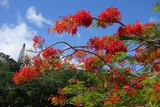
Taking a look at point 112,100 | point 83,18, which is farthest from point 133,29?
point 112,100

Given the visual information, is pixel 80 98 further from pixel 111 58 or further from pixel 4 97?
pixel 4 97

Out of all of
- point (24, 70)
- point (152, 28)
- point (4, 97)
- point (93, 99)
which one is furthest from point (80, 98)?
point (4, 97)

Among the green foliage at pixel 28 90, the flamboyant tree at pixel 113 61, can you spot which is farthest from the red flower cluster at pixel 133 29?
the green foliage at pixel 28 90

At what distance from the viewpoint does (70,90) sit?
36.7ft

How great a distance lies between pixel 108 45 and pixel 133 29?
0.76m

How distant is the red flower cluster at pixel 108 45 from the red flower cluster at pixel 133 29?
1.12 ft

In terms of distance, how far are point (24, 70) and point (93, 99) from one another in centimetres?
204

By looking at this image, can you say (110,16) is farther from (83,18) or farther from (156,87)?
(156,87)

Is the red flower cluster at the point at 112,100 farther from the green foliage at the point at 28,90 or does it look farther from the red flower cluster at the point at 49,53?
the green foliage at the point at 28,90

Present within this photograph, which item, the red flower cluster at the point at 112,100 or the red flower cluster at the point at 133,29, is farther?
the red flower cluster at the point at 112,100

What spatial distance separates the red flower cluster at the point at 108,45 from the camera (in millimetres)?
7896

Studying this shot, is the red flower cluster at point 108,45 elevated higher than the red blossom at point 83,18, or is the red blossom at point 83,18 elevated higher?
the red blossom at point 83,18

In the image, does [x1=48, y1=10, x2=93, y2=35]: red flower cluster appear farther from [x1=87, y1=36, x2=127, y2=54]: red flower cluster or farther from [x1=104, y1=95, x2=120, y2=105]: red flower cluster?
[x1=104, y1=95, x2=120, y2=105]: red flower cluster

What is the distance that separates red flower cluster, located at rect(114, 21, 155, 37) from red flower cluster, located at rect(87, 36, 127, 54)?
13.5 inches
